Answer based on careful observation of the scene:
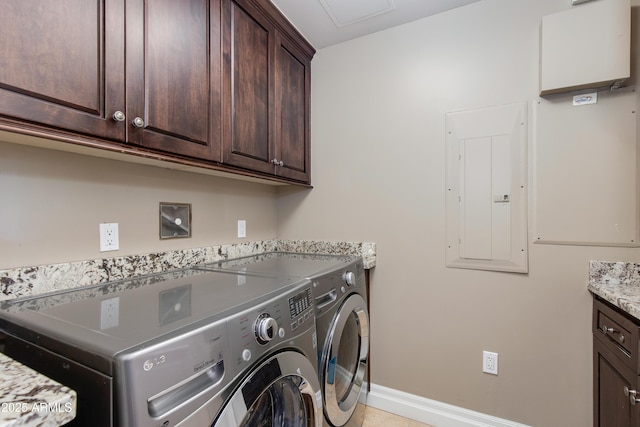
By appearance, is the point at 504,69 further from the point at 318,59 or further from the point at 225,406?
the point at 225,406

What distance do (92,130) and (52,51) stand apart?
215 mm

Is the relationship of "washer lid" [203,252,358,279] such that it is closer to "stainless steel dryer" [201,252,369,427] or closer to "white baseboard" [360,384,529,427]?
"stainless steel dryer" [201,252,369,427]

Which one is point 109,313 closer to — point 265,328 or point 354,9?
point 265,328

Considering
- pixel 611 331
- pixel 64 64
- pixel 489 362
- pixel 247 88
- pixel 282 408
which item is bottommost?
pixel 489 362

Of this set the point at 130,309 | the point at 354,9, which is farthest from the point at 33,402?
the point at 354,9

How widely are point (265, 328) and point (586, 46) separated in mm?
1864

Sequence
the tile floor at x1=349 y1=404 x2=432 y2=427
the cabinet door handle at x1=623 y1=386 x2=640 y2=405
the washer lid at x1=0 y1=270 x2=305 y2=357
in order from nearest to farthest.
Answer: the washer lid at x1=0 y1=270 x2=305 y2=357
the cabinet door handle at x1=623 y1=386 x2=640 y2=405
the tile floor at x1=349 y1=404 x2=432 y2=427

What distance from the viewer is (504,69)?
61.7 inches

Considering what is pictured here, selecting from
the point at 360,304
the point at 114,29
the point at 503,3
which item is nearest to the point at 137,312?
the point at 114,29

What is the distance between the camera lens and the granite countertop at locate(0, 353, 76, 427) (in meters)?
0.44

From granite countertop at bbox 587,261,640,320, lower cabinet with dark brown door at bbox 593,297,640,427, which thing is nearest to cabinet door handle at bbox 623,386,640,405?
lower cabinet with dark brown door at bbox 593,297,640,427

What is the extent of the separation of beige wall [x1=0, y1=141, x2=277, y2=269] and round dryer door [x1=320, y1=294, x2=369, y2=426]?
0.89 metres

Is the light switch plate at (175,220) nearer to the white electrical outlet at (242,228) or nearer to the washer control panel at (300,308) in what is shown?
the white electrical outlet at (242,228)

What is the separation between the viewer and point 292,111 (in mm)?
1882
